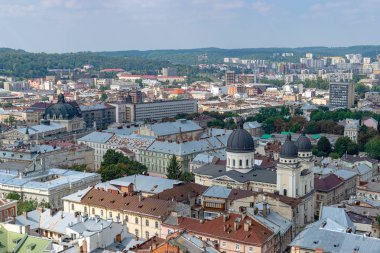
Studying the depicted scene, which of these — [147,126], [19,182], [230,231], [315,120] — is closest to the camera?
[230,231]

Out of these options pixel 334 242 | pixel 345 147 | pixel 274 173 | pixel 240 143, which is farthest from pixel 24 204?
pixel 345 147

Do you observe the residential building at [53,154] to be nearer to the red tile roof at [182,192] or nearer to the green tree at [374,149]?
the red tile roof at [182,192]

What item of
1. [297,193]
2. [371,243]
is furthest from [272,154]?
[371,243]

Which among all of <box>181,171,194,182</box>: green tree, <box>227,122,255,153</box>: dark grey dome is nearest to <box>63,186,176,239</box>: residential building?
<box>227,122,255,153</box>: dark grey dome

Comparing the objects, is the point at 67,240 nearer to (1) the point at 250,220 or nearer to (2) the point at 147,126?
(1) the point at 250,220

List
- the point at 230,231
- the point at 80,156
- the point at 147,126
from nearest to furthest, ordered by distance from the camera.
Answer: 1. the point at 230,231
2. the point at 80,156
3. the point at 147,126

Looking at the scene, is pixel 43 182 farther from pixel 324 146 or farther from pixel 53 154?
pixel 324 146

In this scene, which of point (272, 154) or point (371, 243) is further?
point (272, 154)

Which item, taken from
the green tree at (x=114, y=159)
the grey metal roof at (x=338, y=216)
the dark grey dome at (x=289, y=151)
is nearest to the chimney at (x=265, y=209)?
the grey metal roof at (x=338, y=216)
